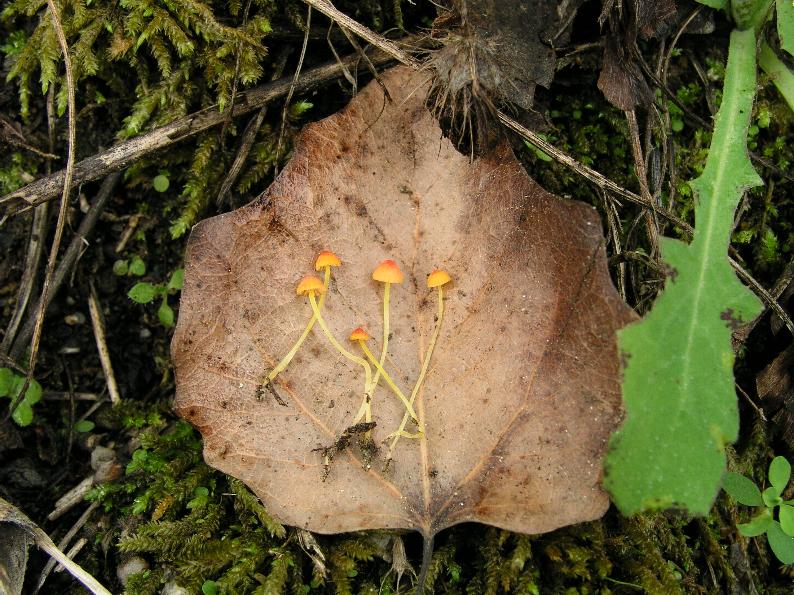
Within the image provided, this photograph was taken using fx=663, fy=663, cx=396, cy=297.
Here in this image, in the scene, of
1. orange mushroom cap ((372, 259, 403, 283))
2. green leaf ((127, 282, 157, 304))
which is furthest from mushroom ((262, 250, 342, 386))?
green leaf ((127, 282, 157, 304))

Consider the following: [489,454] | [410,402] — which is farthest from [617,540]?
[410,402]

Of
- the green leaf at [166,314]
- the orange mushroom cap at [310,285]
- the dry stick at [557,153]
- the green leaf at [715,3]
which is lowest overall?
the green leaf at [166,314]

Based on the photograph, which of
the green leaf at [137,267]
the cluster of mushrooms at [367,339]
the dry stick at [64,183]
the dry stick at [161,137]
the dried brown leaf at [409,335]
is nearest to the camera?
the dried brown leaf at [409,335]

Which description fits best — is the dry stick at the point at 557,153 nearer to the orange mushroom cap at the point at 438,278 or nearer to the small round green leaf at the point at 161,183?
the orange mushroom cap at the point at 438,278

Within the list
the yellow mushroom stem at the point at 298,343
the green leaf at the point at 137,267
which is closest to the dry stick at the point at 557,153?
the yellow mushroom stem at the point at 298,343

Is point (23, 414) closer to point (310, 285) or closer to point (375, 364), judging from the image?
point (310, 285)

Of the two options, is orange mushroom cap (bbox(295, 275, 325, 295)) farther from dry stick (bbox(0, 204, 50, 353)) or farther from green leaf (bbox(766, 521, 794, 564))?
green leaf (bbox(766, 521, 794, 564))
